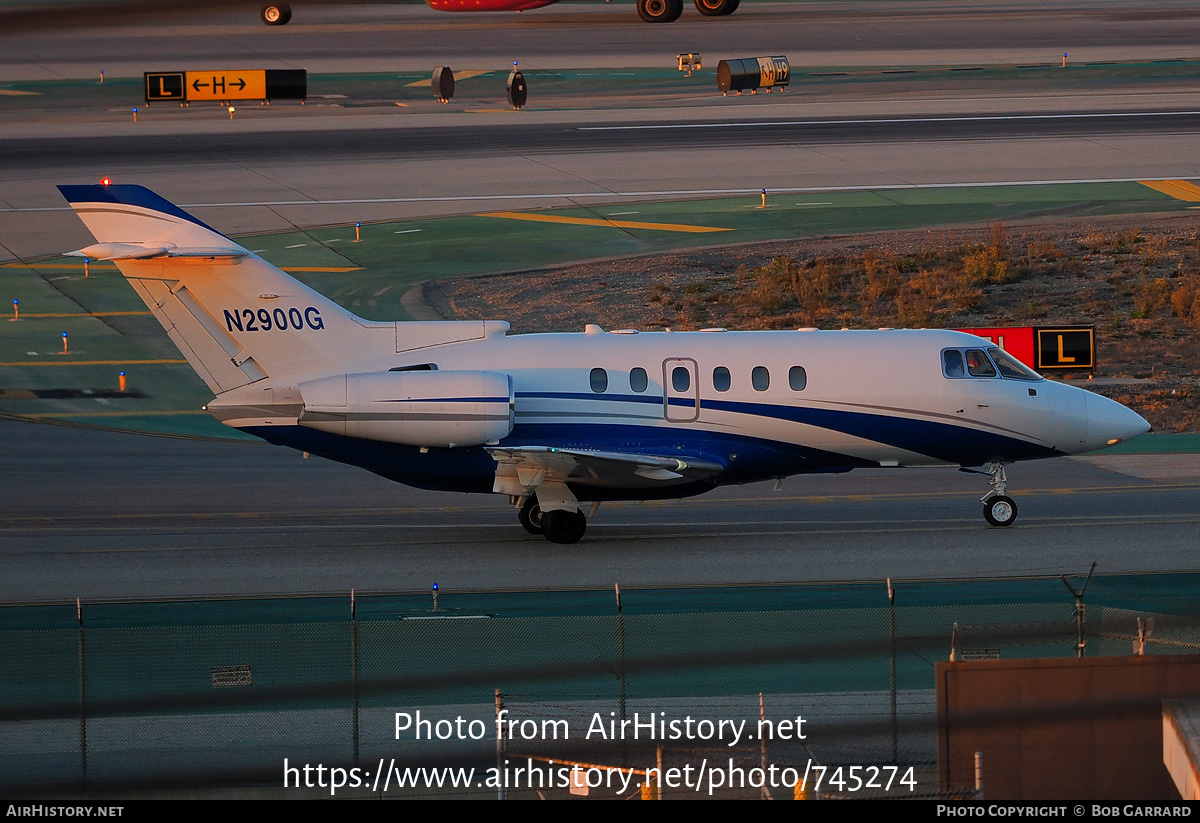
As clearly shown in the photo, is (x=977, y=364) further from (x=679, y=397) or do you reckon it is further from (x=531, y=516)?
(x=531, y=516)

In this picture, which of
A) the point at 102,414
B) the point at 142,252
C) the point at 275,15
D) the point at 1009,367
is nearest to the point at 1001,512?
the point at 1009,367

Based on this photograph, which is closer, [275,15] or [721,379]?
[721,379]

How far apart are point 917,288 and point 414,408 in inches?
822

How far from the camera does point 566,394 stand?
24484 millimetres

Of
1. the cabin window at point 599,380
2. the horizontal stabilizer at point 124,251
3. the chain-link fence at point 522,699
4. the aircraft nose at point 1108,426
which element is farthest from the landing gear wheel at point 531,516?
the aircraft nose at point 1108,426

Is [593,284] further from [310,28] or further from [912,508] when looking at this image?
[310,28]

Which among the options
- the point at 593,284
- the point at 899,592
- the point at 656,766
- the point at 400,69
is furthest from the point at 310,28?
the point at 656,766

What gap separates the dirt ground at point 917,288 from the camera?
39344 millimetres

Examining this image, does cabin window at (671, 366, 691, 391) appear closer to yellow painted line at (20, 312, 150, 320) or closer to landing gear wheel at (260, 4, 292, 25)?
yellow painted line at (20, 312, 150, 320)

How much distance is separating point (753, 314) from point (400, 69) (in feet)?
106

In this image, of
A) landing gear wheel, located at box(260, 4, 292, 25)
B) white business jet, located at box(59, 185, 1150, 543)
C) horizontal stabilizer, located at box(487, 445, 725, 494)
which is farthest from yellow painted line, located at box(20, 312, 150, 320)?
landing gear wheel, located at box(260, 4, 292, 25)

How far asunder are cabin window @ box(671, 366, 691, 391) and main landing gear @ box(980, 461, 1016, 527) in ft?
16.1

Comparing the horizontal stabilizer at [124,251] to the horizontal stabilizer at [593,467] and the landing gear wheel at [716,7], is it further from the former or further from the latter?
the landing gear wheel at [716,7]

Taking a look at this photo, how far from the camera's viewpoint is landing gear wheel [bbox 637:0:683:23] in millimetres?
77312
